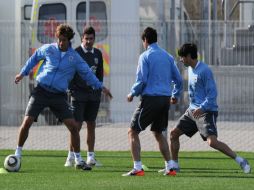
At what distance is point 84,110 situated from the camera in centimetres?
1511

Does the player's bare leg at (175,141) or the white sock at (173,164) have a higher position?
the player's bare leg at (175,141)

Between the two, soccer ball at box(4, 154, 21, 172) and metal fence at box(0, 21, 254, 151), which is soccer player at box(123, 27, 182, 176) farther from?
metal fence at box(0, 21, 254, 151)

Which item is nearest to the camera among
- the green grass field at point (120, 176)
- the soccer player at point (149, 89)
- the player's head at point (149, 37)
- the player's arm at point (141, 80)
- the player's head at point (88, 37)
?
the green grass field at point (120, 176)

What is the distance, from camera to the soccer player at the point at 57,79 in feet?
46.1

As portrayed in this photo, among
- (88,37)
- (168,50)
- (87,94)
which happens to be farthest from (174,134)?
(168,50)

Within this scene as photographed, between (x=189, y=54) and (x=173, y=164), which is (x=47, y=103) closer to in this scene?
(x=173, y=164)

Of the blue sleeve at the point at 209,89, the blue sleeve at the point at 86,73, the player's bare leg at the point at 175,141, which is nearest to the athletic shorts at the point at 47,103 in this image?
the blue sleeve at the point at 86,73

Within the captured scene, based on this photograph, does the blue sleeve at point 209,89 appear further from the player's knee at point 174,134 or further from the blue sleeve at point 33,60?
the blue sleeve at point 33,60

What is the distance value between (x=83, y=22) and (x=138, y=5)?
10.1 ft

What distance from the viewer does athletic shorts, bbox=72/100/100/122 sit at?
1495cm

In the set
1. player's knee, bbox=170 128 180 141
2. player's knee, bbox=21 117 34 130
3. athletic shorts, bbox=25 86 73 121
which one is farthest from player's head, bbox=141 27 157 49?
player's knee, bbox=21 117 34 130

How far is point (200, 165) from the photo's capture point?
15.3 metres

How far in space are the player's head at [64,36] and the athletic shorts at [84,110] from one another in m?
1.13

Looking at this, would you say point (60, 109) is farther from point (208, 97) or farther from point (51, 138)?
point (51, 138)
